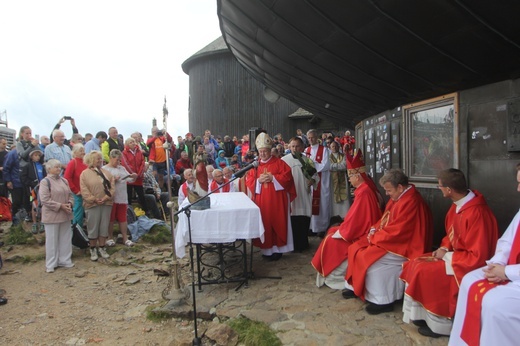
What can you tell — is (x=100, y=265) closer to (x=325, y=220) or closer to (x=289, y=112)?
(x=325, y=220)

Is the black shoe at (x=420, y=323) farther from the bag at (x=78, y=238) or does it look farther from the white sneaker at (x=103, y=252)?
the bag at (x=78, y=238)

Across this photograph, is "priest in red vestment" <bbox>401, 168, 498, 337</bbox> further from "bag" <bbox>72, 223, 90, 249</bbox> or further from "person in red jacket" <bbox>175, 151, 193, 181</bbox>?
"person in red jacket" <bbox>175, 151, 193, 181</bbox>

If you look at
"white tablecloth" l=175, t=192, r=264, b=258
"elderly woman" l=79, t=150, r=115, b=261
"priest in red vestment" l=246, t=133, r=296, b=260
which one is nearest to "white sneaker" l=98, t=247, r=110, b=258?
"elderly woman" l=79, t=150, r=115, b=261

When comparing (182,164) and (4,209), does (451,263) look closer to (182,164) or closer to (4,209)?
(4,209)

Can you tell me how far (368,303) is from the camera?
4.08m

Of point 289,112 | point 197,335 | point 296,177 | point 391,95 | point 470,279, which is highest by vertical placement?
point 289,112

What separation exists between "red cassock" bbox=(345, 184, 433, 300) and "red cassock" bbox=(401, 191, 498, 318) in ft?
1.44

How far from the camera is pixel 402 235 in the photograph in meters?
3.96

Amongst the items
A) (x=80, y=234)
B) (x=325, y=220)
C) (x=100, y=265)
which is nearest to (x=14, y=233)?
(x=80, y=234)

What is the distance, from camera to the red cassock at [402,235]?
3.95m

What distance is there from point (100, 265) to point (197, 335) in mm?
3377

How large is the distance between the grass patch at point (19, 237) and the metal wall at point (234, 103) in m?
17.3

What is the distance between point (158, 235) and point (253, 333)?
15.6 ft

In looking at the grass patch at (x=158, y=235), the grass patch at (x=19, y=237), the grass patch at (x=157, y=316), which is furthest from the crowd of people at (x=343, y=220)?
the grass patch at (x=157, y=316)
